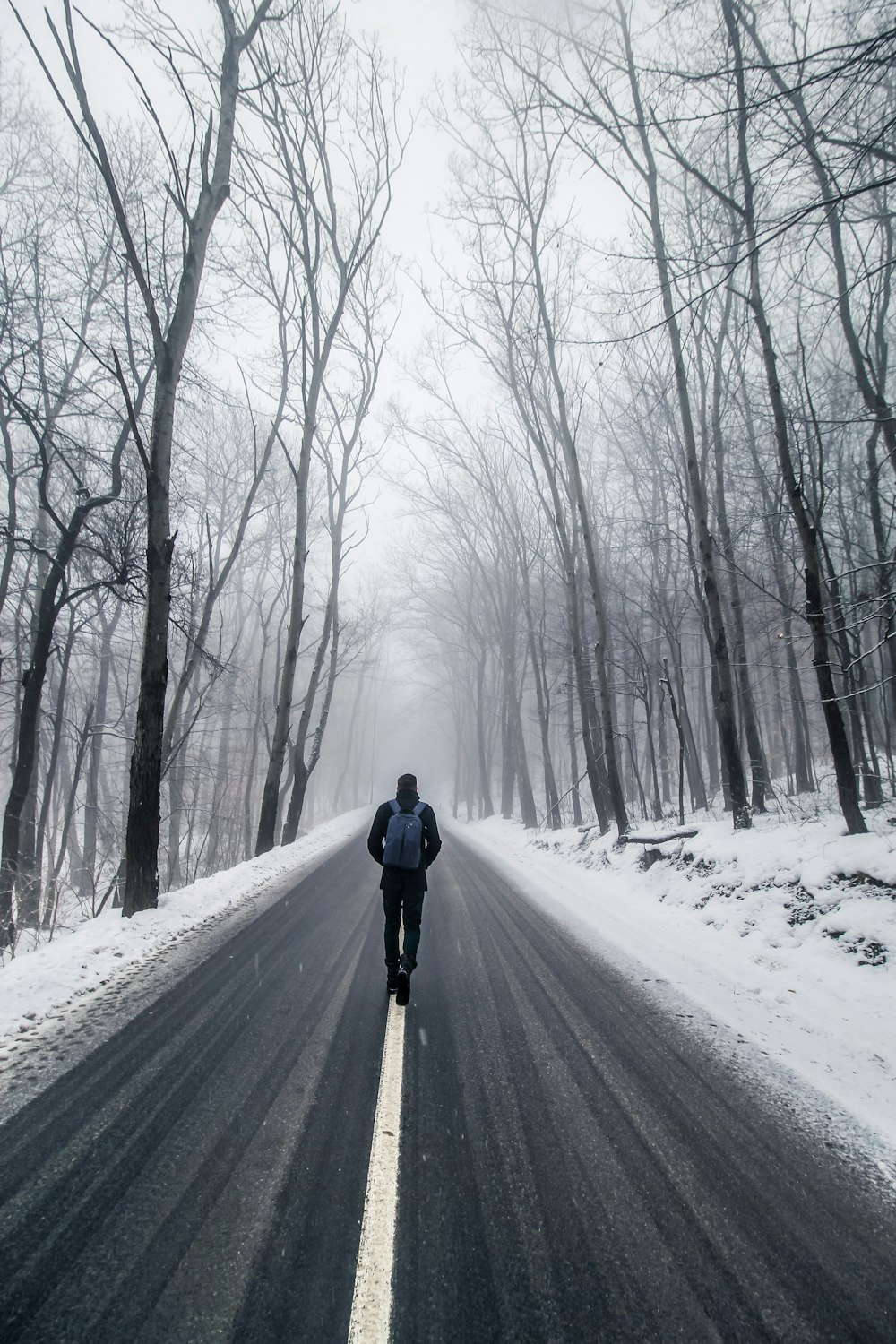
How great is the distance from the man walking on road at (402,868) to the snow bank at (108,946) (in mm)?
2335

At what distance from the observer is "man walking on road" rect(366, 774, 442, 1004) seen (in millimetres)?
4617

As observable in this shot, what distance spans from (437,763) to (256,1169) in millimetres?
76160

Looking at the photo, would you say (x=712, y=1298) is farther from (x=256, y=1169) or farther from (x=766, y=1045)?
(x=766, y=1045)

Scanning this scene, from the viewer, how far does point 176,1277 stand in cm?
189

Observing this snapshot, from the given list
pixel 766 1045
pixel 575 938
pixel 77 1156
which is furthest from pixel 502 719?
pixel 77 1156

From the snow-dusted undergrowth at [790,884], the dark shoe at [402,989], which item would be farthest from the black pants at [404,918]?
the snow-dusted undergrowth at [790,884]

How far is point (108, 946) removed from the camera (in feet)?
17.9

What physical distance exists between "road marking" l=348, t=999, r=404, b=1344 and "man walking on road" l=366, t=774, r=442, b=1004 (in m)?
1.23

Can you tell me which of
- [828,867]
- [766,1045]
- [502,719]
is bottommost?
[766,1045]

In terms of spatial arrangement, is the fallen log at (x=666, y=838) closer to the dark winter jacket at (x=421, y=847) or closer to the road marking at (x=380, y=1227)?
the dark winter jacket at (x=421, y=847)

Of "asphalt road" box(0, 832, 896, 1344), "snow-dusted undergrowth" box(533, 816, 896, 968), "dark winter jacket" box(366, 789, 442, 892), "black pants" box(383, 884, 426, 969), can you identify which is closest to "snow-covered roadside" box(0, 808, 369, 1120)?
"asphalt road" box(0, 832, 896, 1344)

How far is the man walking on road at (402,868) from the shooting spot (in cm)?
462

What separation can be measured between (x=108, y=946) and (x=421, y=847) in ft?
10.9

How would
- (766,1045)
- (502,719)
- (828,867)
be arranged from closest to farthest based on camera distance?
(766,1045)
(828,867)
(502,719)
